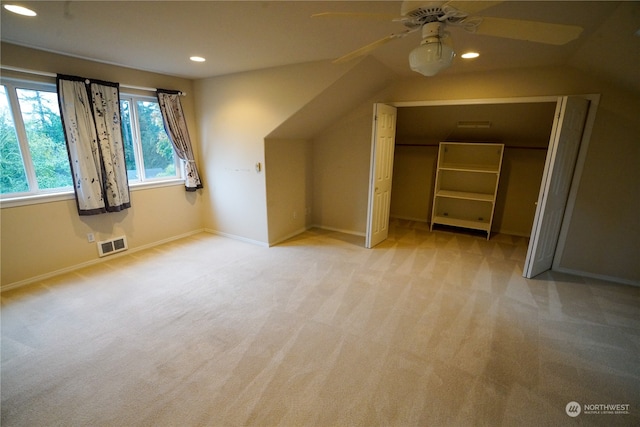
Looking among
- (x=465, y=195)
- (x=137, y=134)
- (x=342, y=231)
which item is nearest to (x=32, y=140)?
(x=137, y=134)

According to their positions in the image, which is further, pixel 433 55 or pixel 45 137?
pixel 45 137

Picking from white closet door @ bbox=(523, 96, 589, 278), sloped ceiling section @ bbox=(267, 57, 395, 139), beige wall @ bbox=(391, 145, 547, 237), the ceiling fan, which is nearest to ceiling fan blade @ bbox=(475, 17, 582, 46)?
the ceiling fan

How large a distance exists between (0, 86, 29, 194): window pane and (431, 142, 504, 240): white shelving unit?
208 inches

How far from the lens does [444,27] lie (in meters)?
1.33

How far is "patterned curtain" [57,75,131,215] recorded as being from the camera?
3004mm

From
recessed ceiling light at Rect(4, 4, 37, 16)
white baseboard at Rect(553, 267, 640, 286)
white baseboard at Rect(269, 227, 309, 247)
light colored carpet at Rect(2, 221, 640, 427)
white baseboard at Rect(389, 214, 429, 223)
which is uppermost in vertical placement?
recessed ceiling light at Rect(4, 4, 37, 16)

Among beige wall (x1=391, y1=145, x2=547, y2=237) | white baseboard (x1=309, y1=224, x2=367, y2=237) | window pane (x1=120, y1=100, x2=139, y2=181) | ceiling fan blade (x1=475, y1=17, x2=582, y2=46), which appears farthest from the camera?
white baseboard (x1=309, y1=224, x2=367, y2=237)

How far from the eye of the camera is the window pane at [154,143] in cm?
384

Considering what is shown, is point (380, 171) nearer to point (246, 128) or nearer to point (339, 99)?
point (339, 99)

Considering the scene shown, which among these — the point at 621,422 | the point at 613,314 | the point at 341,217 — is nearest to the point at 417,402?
the point at 621,422

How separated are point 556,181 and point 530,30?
2.34m

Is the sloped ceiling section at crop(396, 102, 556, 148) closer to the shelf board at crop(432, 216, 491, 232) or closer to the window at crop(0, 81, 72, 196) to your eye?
the shelf board at crop(432, 216, 491, 232)

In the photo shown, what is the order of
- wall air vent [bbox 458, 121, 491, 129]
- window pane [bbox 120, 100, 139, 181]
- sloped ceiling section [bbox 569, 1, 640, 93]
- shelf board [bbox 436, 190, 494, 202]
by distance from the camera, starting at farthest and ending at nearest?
shelf board [bbox 436, 190, 494, 202]
wall air vent [bbox 458, 121, 491, 129]
window pane [bbox 120, 100, 139, 181]
sloped ceiling section [bbox 569, 1, 640, 93]

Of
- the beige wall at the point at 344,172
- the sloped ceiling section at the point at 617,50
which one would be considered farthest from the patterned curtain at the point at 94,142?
the sloped ceiling section at the point at 617,50
